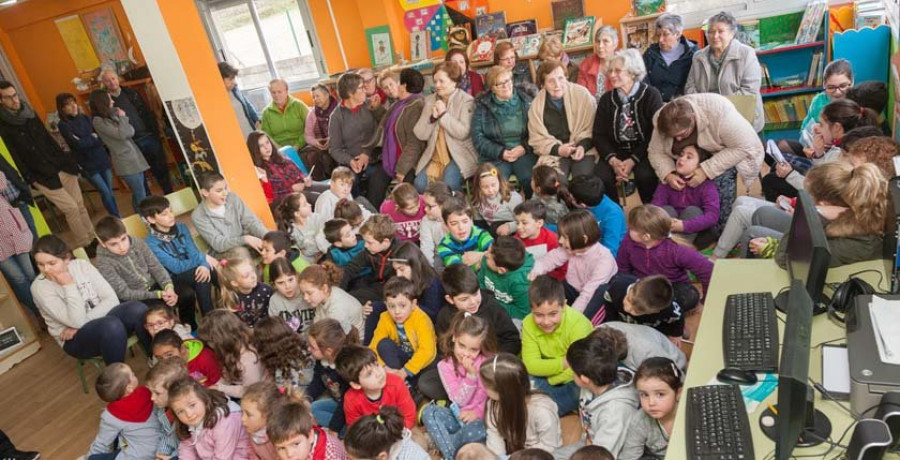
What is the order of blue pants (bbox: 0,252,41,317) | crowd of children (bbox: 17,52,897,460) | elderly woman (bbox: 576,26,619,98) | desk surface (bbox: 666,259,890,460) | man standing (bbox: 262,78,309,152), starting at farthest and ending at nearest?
man standing (bbox: 262,78,309,152), elderly woman (bbox: 576,26,619,98), blue pants (bbox: 0,252,41,317), crowd of children (bbox: 17,52,897,460), desk surface (bbox: 666,259,890,460)

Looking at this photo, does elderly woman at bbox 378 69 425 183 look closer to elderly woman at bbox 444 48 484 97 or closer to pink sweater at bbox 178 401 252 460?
elderly woman at bbox 444 48 484 97

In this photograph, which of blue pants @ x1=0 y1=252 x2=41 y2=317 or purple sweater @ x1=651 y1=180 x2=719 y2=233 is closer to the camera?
purple sweater @ x1=651 y1=180 x2=719 y2=233

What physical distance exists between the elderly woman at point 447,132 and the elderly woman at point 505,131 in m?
0.14

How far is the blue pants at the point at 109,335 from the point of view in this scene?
3.64m

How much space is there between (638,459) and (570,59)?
4.89 m

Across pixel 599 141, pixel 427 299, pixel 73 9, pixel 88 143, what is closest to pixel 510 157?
pixel 599 141

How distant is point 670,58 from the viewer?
16.4 feet

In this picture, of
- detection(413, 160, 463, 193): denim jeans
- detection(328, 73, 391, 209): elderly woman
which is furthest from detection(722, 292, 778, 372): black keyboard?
detection(328, 73, 391, 209): elderly woman

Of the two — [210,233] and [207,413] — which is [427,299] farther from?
[210,233]

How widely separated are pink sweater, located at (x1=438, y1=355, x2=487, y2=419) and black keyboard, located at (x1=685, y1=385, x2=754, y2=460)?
1071mm

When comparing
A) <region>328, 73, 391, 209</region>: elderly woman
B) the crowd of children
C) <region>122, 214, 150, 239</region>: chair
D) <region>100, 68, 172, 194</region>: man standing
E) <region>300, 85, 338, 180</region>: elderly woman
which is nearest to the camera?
the crowd of children

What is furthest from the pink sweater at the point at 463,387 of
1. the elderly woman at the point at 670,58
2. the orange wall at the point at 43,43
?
the orange wall at the point at 43,43

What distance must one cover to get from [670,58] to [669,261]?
8.49ft

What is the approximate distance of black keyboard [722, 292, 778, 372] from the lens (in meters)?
1.97
